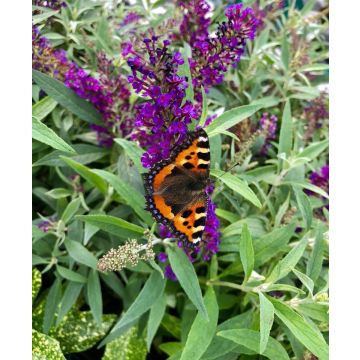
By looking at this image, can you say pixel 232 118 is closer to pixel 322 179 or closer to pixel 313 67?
pixel 322 179

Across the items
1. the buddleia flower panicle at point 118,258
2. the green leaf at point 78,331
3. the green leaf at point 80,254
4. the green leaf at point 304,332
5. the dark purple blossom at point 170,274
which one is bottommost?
the green leaf at point 78,331

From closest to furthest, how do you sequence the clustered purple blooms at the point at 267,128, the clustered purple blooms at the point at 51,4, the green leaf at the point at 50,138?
the green leaf at the point at 50,138, the clustered purple blooms at the point at 51,4, the clustered purple blooms at the point at 267,128

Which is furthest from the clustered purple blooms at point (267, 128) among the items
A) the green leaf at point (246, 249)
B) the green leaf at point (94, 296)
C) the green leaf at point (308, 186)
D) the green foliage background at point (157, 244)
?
the green leaf at point (94, 296)

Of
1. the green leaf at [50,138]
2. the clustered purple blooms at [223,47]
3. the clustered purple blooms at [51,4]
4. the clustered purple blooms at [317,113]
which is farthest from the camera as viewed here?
the clustered purple blooms at [317,113]

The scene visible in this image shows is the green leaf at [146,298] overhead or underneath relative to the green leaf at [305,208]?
underneath

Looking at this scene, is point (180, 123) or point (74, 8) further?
point (74, 8)

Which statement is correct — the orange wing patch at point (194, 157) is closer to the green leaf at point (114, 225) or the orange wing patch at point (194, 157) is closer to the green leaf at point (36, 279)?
the green leaf at point (114, 225)
